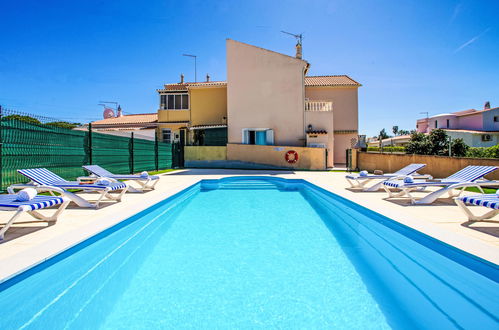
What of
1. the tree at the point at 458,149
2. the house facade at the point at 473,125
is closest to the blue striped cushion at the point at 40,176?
the tree at the point at 458,149

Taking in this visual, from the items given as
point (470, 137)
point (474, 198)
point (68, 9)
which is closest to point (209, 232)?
point (474, 198)

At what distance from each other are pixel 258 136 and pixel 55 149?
48.4ft

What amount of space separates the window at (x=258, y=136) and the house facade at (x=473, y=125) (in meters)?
23.9

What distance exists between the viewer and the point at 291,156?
18.0 m

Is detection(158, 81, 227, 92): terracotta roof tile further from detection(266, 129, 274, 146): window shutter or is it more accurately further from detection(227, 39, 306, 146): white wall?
detection(266, 129, 274, 146): window shutter

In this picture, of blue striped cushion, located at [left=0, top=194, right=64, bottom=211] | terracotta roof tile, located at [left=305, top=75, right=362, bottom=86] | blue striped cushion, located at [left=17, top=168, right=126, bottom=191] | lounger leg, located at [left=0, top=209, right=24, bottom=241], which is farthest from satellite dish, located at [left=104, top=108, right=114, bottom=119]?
lounger leg, located at [left=0, top=209, right=24, bottom=241]

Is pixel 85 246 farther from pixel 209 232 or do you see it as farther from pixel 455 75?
pixel 455 75

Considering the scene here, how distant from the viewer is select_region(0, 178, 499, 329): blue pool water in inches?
100

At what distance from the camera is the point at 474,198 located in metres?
3.87

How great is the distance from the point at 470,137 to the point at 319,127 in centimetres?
2614

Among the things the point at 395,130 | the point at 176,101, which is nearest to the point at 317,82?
the point at 176,101

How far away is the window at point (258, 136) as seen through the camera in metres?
20.7

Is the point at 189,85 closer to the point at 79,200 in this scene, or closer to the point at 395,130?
the point at 79,200

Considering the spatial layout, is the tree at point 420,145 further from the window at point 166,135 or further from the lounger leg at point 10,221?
the lounger leg at point 10,221
